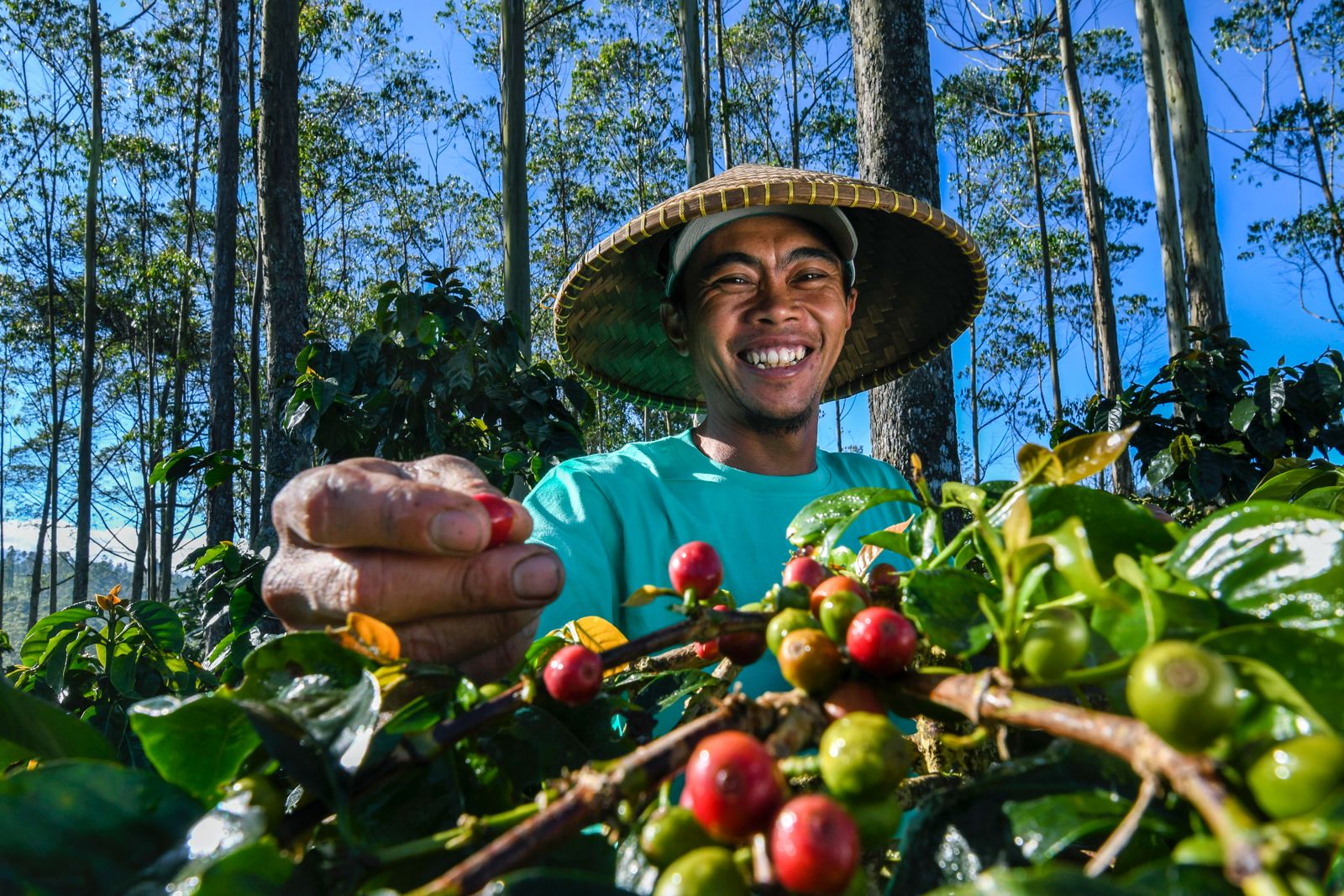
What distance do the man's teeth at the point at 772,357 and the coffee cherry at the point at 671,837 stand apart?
4.88 feet

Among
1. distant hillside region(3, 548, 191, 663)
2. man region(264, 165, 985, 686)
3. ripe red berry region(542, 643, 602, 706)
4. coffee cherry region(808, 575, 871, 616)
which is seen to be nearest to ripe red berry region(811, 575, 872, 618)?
coffee cherry region(808, 575, 871, 616)

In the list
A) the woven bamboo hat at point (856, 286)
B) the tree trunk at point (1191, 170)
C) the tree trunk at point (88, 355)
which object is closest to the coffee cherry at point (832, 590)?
the woven bamboo hat at point (856, 286)

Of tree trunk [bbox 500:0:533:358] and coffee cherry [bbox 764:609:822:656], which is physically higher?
tree trunk [bbox 500:0:533:358]

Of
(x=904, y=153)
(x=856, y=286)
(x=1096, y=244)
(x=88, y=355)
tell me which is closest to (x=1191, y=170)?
(x=1096, y=244)

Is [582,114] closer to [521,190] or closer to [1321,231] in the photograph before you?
[521,190]

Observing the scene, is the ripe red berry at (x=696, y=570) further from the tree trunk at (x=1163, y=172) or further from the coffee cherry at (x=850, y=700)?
the tree trunk at (x=1163, y=172)

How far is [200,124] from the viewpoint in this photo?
48.1ft

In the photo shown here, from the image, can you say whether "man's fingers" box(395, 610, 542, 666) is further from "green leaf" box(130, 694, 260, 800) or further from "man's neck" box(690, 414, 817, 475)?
"man's neck" box(690, 414, 817, 475)

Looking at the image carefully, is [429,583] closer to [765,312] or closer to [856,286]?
[765,312]

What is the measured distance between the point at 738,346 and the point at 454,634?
3.96 feet

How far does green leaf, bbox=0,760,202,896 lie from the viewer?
25cm

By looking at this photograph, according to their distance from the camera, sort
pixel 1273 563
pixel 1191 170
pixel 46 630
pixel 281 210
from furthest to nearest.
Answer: pixel 1191 170 → pixel 281 210 → pixel 46 630 → pixel 1273 563

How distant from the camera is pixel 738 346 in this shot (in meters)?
1.73

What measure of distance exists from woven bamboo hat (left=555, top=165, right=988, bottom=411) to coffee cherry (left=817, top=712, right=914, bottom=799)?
50.6 inches
